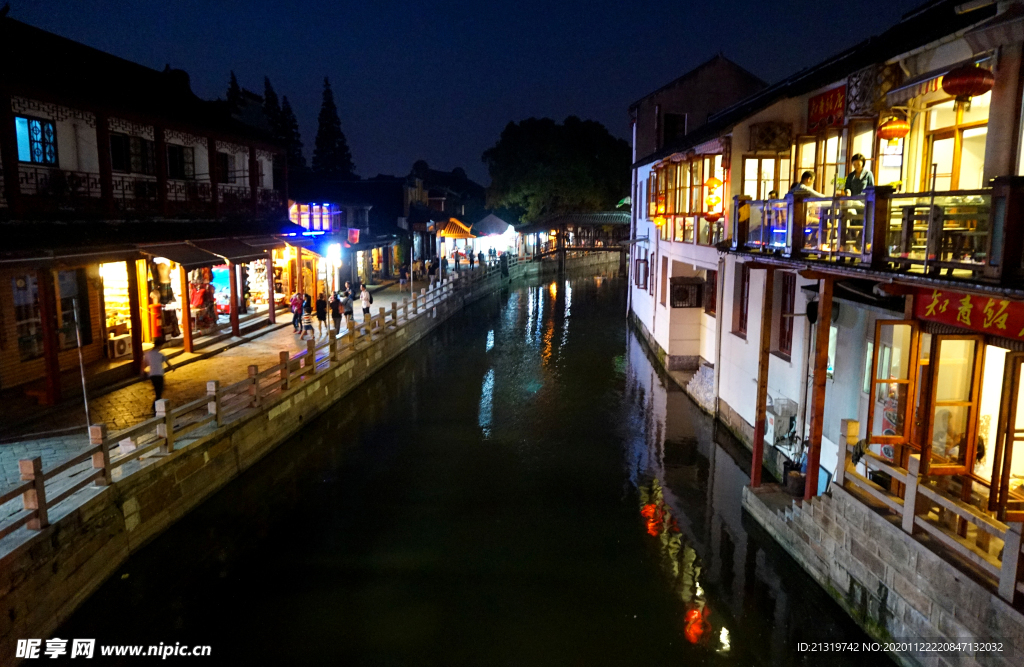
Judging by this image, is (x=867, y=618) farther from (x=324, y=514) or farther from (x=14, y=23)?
(x=14, y=23)

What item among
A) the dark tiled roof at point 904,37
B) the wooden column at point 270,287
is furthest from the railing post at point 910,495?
the wooden column at point 270,287

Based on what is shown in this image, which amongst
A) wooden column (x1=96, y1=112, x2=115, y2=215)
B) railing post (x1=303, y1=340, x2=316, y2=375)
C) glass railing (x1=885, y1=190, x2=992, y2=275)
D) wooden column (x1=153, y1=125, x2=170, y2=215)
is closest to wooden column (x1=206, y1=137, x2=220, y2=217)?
wooden column (x1=153, y1=125, x2=170, y2=215)

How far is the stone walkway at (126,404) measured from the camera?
11.4 meters

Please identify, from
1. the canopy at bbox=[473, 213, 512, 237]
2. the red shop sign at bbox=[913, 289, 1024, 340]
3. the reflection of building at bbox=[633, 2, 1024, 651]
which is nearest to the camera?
the red shop sign at bbox=[913, 289, 1024, 340]

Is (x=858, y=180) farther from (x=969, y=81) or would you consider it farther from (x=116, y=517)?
(x=116, y=517)

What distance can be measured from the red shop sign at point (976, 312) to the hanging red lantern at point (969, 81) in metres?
2.56

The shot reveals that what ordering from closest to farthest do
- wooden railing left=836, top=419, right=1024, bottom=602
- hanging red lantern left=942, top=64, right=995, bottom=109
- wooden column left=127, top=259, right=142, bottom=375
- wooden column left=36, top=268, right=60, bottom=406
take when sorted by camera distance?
wooden railing left=836, top=419, right=1024, bottom=602
hanging red lantern left=942, top=64, right=995, bottom=109
wooden column left=36, top=268, right=60, bottom=406
wooden column left=127, top=259, right=142, bottom=375

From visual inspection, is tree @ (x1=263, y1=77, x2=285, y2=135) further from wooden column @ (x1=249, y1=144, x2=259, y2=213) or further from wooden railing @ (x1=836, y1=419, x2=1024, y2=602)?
wooden railing @ (x1=836, y1=419, x2=1024, y2=602)

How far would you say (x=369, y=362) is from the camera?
896 inches

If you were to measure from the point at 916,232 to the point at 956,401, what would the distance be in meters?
2.37

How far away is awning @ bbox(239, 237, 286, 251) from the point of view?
21.5 m

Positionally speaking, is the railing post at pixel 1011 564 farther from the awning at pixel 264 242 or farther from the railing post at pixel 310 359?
the awning at pixel 264 242

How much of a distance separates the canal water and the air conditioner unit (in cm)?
562

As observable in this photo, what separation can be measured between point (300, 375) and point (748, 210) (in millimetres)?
11827
